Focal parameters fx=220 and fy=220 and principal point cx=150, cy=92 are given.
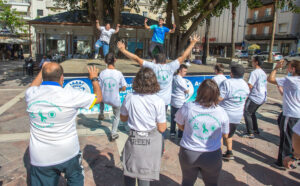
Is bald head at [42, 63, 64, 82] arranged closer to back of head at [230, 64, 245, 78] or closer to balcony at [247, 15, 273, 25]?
back of head at [230, 64, 245, 78]

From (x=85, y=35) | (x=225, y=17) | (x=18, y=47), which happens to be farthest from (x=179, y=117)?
(x=225, y=17)

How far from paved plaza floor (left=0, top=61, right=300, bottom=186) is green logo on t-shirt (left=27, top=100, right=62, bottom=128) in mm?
1643

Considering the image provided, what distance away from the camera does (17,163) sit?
12.6 feet

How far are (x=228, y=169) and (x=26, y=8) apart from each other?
160 feet

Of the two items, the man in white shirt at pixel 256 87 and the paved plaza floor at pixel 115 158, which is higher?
the man in white shirt at pixel 256 87

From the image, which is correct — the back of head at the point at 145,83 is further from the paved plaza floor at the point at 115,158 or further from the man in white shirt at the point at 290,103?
the man in white shirt at the point at 290,103

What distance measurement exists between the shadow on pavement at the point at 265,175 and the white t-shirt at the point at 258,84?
5.19ft

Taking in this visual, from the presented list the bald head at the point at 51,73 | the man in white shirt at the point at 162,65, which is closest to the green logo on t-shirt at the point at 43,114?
the bald head at the point at 51,73

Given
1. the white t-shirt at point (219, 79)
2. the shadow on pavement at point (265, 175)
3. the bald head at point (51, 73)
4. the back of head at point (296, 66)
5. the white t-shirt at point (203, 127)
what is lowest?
the shadow on pavement at point (265, 175)

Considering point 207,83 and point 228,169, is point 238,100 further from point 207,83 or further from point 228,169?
point 207,83

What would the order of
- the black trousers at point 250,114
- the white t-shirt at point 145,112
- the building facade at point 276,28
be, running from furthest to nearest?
the building facade at point 276,28
the black trousers at point 250,114
the white t-shirt at point 145,112

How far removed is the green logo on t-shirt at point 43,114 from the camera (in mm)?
2049

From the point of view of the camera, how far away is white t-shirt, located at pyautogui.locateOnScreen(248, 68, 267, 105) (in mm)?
4900

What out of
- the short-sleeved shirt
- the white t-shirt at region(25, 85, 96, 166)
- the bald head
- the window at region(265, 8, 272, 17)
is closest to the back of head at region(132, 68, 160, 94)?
the white t-shirt at region(25, 85, 96, 166)
